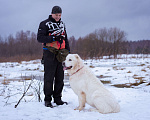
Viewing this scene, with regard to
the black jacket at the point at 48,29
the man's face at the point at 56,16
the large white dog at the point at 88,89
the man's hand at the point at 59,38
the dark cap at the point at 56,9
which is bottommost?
the large white dog at the point at 88,89

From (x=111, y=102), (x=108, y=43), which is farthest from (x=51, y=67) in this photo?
(x=108, y=43)

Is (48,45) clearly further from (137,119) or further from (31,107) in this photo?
(137,119)

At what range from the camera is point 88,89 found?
3465 millimetres

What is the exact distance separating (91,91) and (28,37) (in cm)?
5645

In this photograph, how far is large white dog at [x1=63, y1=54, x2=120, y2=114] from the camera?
126 inches

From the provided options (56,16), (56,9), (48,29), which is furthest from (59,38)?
(56,9)

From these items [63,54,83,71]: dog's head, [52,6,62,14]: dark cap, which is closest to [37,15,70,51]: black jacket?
[52,6,62,14]: dark cap

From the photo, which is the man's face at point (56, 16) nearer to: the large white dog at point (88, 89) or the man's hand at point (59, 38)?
the man's hand at point (59, 38)

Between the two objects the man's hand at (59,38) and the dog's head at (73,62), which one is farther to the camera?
the man's hand at (59,38)

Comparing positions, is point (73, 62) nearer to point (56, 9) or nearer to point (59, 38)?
point (59, 38)

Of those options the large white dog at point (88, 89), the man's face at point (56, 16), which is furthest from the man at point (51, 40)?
the large white dog at point (88, 89)

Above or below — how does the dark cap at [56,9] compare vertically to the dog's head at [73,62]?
above

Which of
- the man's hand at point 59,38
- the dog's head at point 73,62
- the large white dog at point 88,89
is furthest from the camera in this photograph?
the man's hand at point 59,38

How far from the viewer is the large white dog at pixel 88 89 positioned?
3.19 meters
